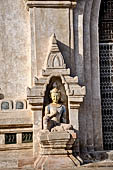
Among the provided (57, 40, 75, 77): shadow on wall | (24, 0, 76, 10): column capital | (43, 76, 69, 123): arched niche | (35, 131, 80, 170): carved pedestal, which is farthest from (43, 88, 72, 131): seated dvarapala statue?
(24, 0, 76, 10): column capital

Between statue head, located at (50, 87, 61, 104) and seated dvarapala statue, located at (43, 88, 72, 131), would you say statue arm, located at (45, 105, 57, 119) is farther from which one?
statue head, located at (50, 87, 61, 104)

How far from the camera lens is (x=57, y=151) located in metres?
12.8

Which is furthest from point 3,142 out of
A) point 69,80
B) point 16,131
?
point 69,80

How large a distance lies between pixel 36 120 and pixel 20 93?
126 cm

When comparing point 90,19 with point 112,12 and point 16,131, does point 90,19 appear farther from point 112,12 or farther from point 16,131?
point 16,131

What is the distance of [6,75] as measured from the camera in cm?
1430

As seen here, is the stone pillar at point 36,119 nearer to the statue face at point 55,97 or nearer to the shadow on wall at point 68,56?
the statue face at point 55,97

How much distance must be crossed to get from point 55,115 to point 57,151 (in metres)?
1.16

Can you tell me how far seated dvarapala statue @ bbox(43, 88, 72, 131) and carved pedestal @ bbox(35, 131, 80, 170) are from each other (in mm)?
322

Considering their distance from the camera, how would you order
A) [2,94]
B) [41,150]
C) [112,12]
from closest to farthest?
[41,150], [2,94], [112,12]

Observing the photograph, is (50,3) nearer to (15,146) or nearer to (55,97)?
(55,97)

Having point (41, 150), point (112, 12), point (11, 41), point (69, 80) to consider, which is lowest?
point (41, 150)

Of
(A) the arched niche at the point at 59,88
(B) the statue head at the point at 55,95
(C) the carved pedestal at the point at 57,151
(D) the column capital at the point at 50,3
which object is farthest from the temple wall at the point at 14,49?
(C) the carved pedestal at the point at 57,151

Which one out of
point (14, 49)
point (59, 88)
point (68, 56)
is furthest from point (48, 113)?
point (14, 49)
